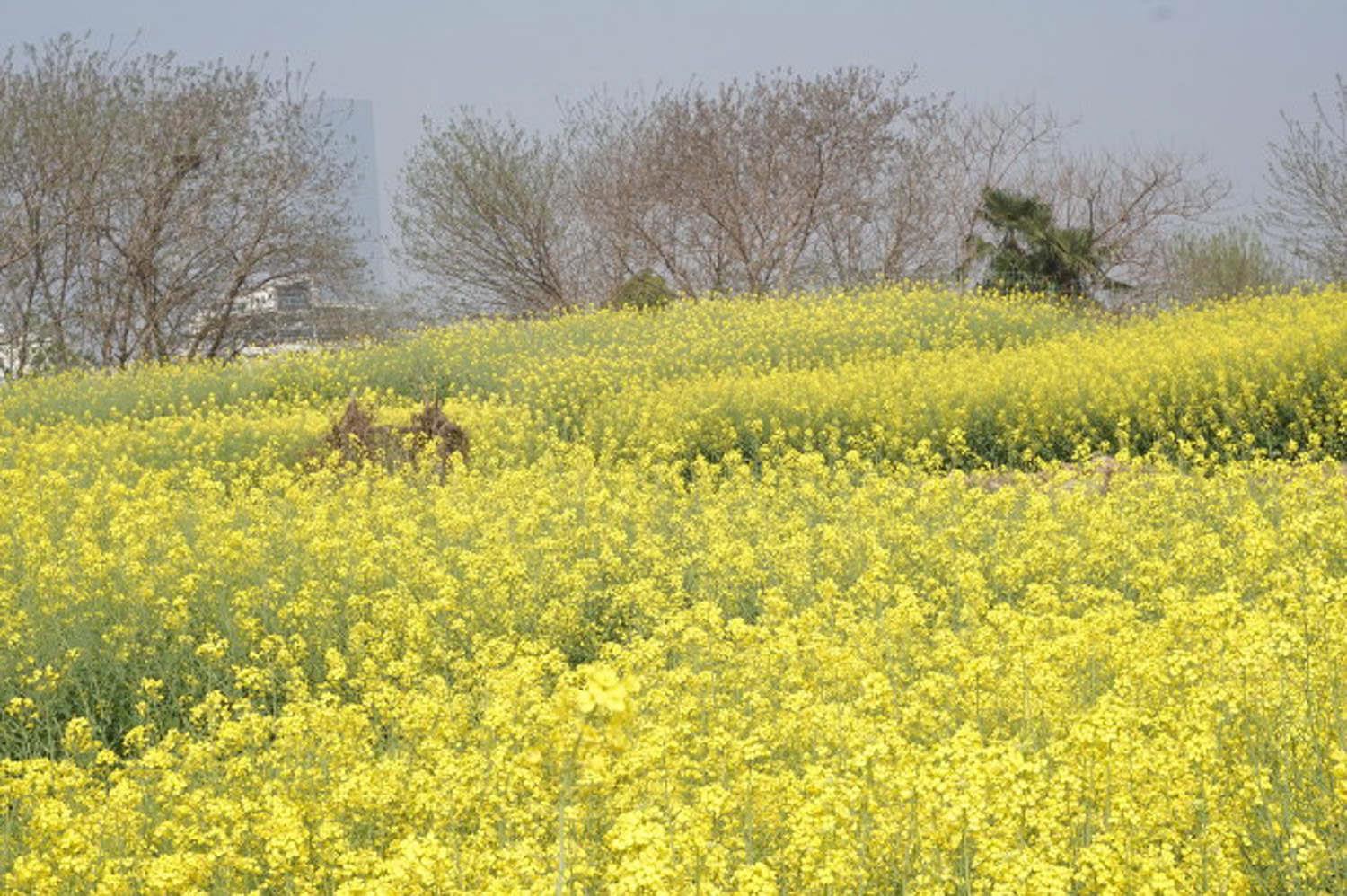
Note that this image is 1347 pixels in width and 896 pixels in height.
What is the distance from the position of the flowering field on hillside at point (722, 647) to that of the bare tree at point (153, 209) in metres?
9.83

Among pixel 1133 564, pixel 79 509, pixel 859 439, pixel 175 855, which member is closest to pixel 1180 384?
pixel 859 439

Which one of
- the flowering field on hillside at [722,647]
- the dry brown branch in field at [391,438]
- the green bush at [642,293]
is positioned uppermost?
the green bush at [642,293]

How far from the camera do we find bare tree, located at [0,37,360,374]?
22906 millimetres

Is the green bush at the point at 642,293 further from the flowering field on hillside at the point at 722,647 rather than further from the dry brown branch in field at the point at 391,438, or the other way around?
the dry brown branch in field at the point at 391,438

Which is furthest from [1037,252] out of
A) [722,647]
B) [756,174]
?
[722,647]

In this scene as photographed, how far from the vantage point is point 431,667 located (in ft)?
21.2

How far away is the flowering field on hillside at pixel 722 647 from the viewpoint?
10.4ft

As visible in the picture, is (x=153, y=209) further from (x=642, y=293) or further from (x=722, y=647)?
(x=722, y=647)

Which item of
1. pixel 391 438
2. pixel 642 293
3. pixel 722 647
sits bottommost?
pixel 722 647

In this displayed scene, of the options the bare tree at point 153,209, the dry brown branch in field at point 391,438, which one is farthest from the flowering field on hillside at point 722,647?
the bare tree at point 153,209

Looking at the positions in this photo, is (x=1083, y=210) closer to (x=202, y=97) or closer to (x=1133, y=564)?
(x=202, y=97)

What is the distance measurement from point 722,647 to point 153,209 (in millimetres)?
21591

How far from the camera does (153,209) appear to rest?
80.0 ft

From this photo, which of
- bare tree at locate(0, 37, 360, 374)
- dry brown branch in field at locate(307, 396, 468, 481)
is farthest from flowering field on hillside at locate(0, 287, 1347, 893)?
bare tree at locate(0, 37, 360, 374)
